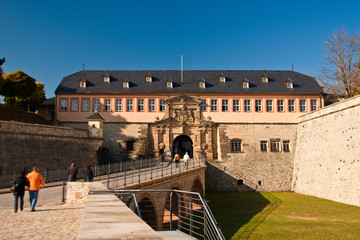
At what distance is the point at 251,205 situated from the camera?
94.2 feet

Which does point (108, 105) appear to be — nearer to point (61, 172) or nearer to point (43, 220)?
point (61, 172)

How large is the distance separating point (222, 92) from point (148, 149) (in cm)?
1135

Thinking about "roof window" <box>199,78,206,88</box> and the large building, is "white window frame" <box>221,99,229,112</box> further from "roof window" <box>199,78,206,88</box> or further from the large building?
"roof window" <box>199,78,206,88</box>

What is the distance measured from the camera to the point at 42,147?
24516 mm

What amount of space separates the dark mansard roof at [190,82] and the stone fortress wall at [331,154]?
582cm

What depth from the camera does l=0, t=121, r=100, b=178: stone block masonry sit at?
72.3 feet

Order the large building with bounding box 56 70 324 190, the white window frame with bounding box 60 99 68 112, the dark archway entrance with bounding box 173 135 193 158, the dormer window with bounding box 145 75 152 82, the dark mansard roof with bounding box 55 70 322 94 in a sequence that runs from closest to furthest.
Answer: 1. the large building with bounding box 56 70 324 190
2. the white window frame with bounding box 60 99 68 112
3. the dark mansard roof with bounding box 55 70 322 94
4. the dark archway entrance with bounding box 173 135 193 158
5. the dormer window with bounding box 145 75 152 82

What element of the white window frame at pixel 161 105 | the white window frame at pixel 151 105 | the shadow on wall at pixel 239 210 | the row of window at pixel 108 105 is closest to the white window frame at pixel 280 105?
the shadow on wall at pixel 239 210

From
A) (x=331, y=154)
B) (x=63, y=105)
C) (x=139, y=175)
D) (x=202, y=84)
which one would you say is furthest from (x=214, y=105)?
(x=139, y=175)

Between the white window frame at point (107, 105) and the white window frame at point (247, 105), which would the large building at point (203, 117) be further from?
the white window frame at point (247, 105)

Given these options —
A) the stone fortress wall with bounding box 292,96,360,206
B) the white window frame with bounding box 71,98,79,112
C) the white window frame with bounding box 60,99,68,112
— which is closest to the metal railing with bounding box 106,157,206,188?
the stone fortress wall with bounding box 292,96,360,206

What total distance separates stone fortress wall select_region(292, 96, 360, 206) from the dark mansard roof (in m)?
5.82

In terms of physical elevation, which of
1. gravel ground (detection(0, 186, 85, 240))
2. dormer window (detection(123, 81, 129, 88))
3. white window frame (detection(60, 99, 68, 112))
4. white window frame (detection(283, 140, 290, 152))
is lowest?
gravel ground (detection(0, 186, 85, 240))

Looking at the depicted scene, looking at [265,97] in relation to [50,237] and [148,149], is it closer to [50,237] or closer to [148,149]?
[148,149]
